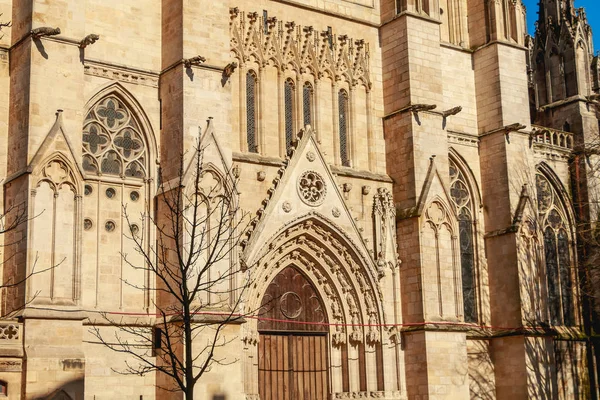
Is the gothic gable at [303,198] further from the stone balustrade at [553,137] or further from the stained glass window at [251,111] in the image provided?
the stone balustrade at [553,137]

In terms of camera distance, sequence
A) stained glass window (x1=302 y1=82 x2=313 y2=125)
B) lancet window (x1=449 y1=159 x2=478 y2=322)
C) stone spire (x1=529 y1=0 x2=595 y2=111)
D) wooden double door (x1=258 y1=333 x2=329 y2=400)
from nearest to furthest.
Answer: wooden double door (x1=258 y1=333 x2=329 y2=400) < stained glass window (x1=302 y1=82 x2=313 y2=125) < lancet window (x1=449 y1=159 x2=478 y2=322) < stone spire (x1=529 y1=0 x2=595 y2=111)

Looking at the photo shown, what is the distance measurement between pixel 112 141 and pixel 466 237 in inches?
412

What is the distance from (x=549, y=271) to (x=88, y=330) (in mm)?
14653

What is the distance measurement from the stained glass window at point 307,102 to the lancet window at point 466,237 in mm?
4694

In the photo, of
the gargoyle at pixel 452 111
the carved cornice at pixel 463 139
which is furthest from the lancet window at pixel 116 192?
the carved cornice at pixel 463 139

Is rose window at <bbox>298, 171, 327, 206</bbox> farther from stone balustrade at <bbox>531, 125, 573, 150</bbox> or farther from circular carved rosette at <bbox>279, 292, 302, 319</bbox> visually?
stone balustrade at <bbox>531, 125, 573, 150</bbox>

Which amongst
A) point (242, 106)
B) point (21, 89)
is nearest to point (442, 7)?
point (242, 106)

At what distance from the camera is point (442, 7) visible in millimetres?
27922

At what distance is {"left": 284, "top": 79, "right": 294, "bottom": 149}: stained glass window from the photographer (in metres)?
23.7

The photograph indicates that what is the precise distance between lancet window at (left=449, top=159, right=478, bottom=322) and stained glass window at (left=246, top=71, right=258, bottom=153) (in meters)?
6.17

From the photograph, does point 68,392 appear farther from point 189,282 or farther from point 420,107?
point 420,107

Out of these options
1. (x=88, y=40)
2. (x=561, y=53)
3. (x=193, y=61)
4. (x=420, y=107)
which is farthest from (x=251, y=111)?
(x=561, y=53)

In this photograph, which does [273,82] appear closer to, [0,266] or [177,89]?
[177,89]

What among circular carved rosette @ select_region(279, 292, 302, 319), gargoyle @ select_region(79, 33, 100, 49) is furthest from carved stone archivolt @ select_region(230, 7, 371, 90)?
circular carved rosette @ select_region(279, 292, 302, 319)
